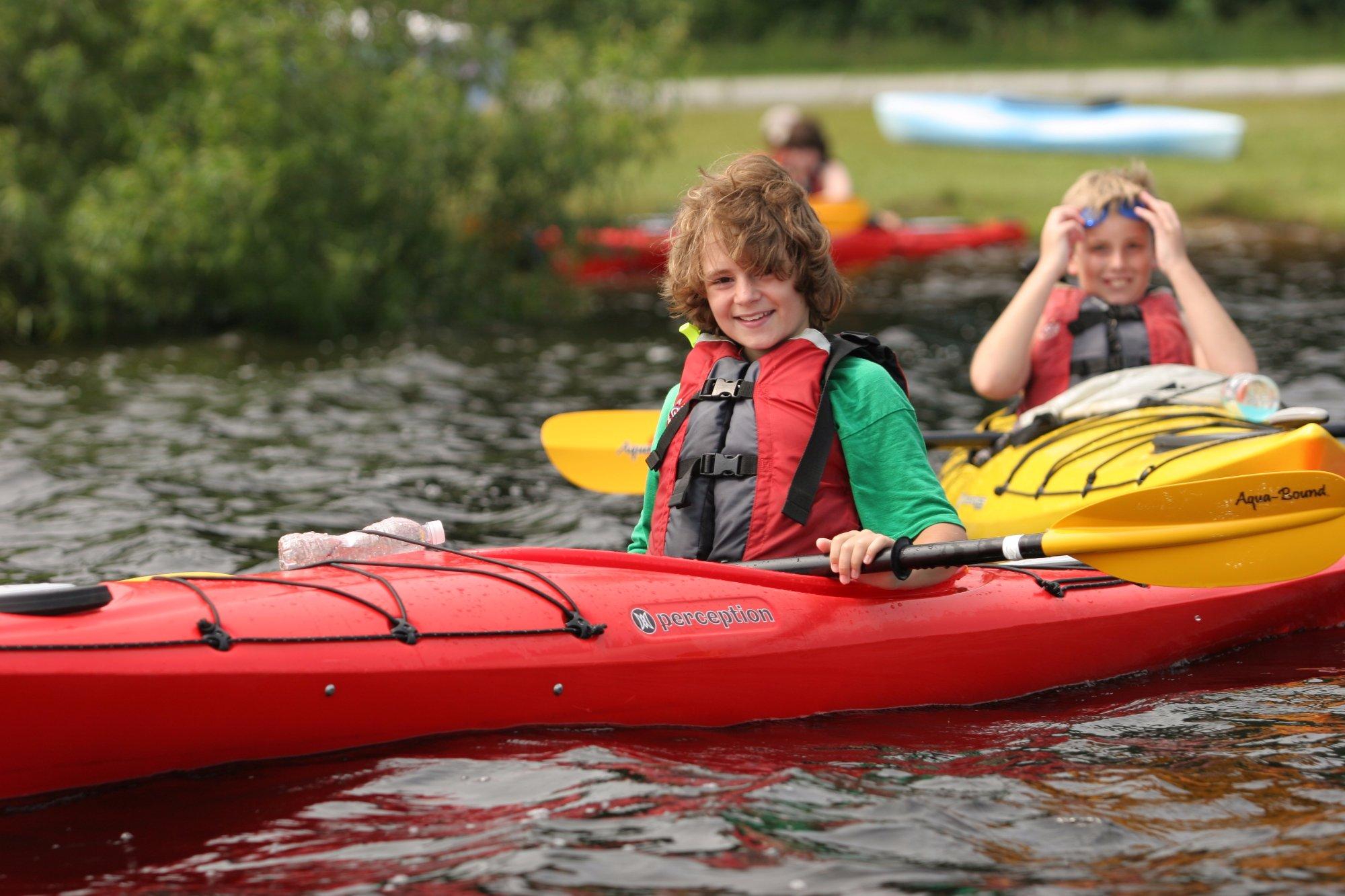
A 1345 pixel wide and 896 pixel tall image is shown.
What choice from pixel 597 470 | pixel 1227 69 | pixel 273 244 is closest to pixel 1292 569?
pixel 597 470

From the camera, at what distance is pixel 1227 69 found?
72.8ft

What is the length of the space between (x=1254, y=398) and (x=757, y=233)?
83.7 inches

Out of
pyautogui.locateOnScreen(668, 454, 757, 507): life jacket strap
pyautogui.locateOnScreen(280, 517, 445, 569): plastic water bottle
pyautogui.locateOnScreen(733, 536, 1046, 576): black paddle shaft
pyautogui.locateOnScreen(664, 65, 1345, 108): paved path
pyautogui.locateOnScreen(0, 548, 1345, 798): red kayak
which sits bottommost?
pyautogui.locateOnScreen(0, 548, 1345, 798): red kayak

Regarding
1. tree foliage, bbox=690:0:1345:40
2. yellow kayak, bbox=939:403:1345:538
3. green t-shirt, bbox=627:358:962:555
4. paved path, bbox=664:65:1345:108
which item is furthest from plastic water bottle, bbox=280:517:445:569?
tree foliage, bbox=690:0:1345:40

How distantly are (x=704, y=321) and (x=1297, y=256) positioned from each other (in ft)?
32.8

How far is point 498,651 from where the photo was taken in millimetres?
3629

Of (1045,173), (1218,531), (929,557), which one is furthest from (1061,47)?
(929,557)

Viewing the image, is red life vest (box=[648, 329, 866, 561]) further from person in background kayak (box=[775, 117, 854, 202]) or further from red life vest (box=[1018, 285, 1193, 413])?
person in background kayak (box=[775, 117, 854, 202])

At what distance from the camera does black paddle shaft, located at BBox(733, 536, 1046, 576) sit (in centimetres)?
370

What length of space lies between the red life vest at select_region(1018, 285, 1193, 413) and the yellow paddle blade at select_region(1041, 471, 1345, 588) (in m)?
1.38

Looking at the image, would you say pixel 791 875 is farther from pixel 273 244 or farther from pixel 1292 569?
pixel 273 244

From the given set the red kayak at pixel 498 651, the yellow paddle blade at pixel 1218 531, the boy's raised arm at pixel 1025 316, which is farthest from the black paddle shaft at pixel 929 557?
the boy's raised arm at pixel 1025 316

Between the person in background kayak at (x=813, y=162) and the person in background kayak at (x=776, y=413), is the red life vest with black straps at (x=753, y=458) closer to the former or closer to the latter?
the person in background kayak at (x=776, y=413)

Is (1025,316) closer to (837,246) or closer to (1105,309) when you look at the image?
(1105,309)
